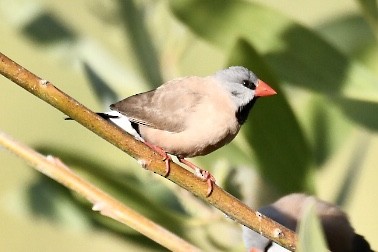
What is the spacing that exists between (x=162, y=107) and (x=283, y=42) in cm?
14

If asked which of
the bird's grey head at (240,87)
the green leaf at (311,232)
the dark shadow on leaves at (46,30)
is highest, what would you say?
the dark shadow on leaves at (46,30)

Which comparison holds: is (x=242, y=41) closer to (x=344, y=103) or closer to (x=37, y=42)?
(x=344, y=103)

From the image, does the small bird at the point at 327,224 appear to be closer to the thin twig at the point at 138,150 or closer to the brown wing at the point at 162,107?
the brown wing at the point at 162,107

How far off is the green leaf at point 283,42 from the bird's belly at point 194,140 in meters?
0.08

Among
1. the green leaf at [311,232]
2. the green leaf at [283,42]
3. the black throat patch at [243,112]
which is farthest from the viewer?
the black throat patch at [243,112]

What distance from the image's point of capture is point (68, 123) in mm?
1918

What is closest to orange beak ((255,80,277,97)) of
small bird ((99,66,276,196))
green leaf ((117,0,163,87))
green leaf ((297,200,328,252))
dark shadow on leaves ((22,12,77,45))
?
small bird ((99,66,276,196))

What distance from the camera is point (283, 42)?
0.83 metres

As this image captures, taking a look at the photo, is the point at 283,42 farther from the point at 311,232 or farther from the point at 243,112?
the point at 311,232

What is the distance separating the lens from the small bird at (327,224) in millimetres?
943

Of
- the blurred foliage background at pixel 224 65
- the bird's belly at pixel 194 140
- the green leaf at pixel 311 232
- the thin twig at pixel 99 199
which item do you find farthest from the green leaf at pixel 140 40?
the green leaf at pixel 311 232

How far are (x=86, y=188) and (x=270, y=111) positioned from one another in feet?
0.76

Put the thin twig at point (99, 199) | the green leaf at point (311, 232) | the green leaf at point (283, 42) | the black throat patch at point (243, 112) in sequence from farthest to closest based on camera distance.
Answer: the black throat patch at point (243, 112) → the green leaf at point (283, 42) → the thin twig at point (99, 199) → the green leaf at point (311, 232)

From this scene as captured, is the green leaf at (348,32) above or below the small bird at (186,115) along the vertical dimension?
above
